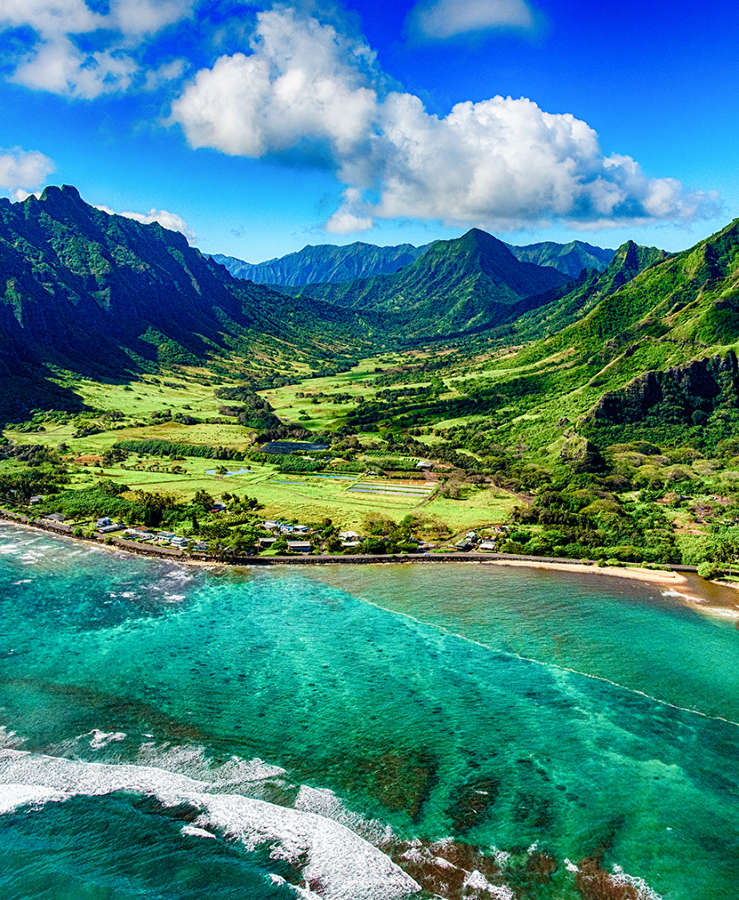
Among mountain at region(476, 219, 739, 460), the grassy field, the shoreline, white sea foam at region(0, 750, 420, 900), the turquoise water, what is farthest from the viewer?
mountain at region(476, 219, 739, 460)

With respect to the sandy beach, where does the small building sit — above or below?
below

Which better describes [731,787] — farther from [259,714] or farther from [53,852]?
[53,852]

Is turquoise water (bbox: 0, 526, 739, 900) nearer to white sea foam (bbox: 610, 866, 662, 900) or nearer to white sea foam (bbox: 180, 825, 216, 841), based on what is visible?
white sea foam (bbox: 180, 825, 216, 841)

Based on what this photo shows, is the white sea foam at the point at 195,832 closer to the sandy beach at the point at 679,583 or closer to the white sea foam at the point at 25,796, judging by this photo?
the white sea foam at the point at 25,796

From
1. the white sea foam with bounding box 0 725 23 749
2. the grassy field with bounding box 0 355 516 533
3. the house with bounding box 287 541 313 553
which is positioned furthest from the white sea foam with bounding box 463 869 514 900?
the grassy field with bounding box 0 355 516 533

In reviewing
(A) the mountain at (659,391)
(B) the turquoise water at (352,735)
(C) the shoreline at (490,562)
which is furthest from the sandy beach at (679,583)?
(A) the mountain at (659,391)

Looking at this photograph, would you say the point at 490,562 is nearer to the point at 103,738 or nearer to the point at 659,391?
the point at 103,738
